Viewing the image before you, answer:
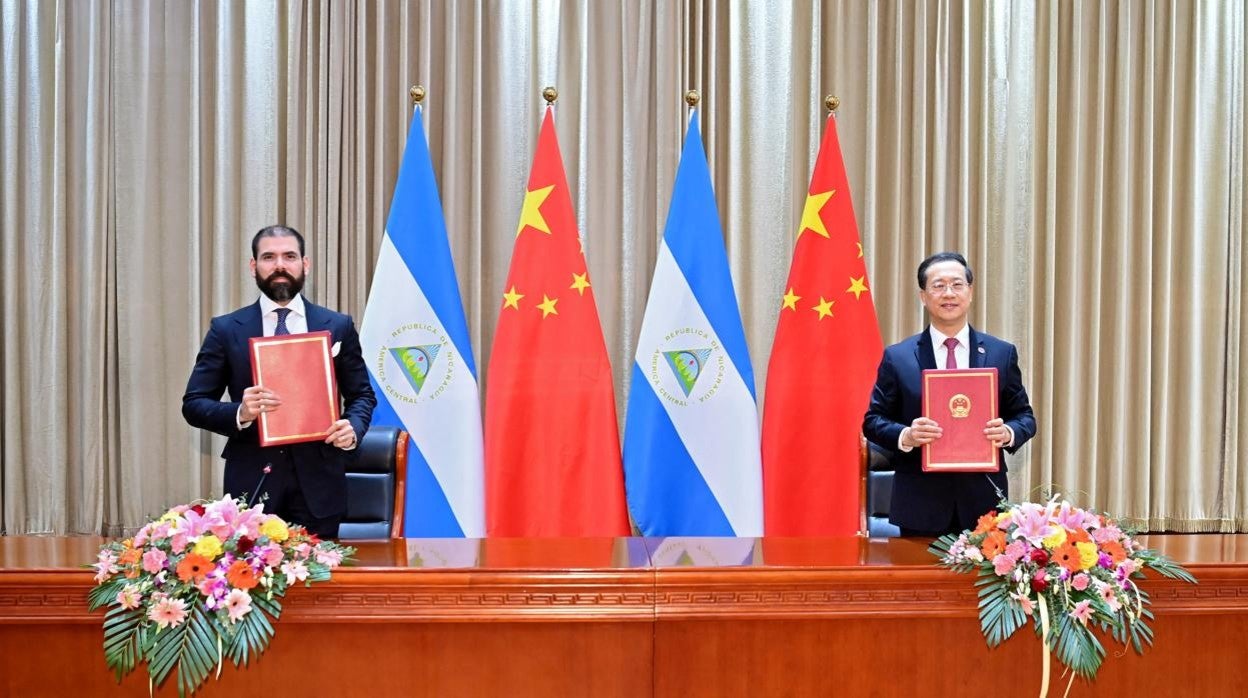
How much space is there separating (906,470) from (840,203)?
170 cm

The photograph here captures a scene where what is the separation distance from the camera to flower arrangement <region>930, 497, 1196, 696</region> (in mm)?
1768

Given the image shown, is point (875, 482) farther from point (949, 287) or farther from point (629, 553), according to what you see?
point (629, 553)

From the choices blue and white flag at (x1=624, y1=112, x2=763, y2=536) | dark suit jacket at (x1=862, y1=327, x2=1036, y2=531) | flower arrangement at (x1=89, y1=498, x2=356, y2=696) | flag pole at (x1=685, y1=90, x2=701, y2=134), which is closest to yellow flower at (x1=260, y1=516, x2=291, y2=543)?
flower arrangement at (x1=89, y1=498, x2=356, y2=696)

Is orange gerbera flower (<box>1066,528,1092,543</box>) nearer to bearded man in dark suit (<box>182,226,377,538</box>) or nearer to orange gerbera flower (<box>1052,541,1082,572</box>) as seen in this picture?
orange gerbera flower (<box>1052,541,1082,572</box>)

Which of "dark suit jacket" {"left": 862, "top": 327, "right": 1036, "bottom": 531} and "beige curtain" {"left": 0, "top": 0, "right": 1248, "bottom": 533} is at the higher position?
"beige curtain" {"left": 0, "top": 0, "right": 1248, "bottom": 533}

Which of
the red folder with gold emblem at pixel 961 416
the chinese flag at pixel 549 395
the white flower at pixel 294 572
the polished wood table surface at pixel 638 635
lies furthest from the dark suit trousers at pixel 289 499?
the red folder with gold emblem at pixel 961 416

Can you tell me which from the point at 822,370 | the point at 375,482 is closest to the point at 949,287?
the point at 822,370

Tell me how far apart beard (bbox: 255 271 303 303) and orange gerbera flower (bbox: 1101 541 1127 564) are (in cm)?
198

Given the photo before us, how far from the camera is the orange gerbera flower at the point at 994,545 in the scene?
1843 millimetres

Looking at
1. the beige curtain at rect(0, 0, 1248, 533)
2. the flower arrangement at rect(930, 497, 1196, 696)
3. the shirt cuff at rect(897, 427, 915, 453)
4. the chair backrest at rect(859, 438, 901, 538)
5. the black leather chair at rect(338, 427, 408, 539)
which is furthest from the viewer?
the beige curtain at rect(0, 0, 1248, 533)

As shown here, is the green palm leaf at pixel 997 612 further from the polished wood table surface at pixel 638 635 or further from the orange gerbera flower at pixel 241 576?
the orange gerbera flower at pixel 241 576

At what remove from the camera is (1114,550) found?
182 cm

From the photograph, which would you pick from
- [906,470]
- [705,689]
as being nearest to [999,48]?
[906,470]

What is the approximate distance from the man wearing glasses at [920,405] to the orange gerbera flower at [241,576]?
1.53 m
